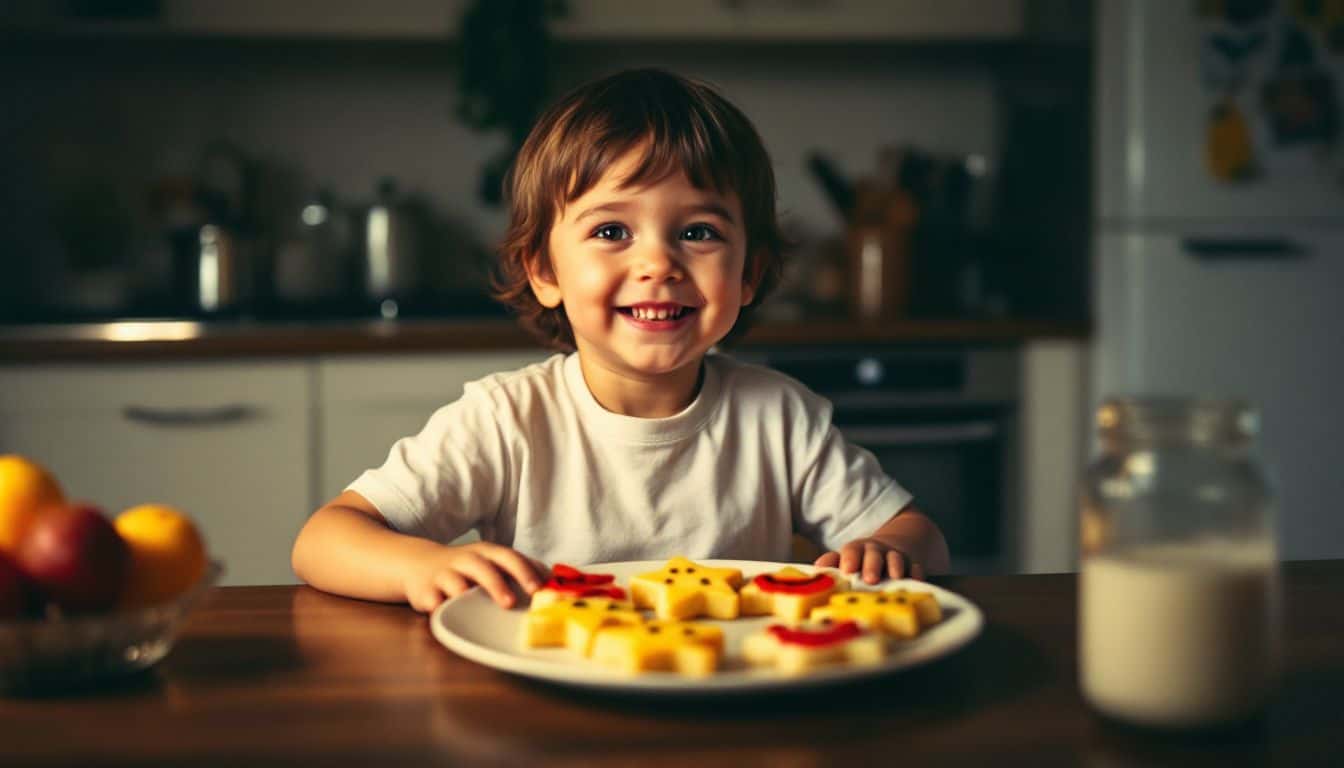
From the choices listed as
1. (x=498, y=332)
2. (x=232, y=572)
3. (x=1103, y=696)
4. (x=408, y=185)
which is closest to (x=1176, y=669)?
(x=1103, y=696)

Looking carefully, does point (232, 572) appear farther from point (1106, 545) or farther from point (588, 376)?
point (1106, 545)

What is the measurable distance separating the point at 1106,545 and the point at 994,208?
2.71 meters

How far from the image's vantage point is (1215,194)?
265 cm

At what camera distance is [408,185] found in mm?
3143

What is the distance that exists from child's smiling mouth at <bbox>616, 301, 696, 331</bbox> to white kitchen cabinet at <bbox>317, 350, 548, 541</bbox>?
124cm

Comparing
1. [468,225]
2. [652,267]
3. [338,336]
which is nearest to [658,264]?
[652,267]

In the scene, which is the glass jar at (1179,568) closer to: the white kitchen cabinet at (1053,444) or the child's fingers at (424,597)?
the child's fingers at (424,597)

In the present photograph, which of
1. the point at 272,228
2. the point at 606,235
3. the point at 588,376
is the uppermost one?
the point at 272,228

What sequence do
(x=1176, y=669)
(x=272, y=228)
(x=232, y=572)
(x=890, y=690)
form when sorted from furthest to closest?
(x=272, y=228)
(x=232, y=572)
(x=890, y=690)
(x=1176, y=669)

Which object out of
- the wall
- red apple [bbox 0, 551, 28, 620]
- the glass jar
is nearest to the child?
red apple [bbox 0, 551, 28, 620]

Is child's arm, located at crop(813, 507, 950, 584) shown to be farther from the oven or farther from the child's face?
the oven

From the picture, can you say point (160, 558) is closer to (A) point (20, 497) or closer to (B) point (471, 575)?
(A) point (20, 497)

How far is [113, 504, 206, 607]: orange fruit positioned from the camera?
77 cm

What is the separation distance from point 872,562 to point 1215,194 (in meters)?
1.99
